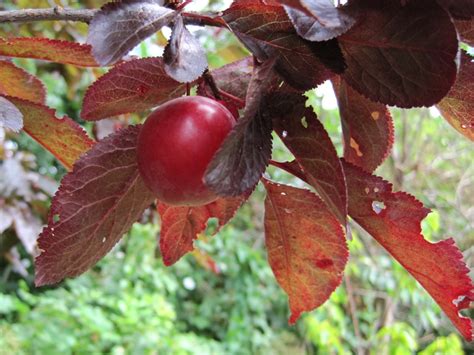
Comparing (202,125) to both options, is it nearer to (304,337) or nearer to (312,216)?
(312,216)

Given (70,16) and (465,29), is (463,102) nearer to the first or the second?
(465,29)

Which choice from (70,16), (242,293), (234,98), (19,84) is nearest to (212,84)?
(234,98)

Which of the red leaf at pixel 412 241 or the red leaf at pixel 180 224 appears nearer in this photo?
the red leaf at pixel 412 241

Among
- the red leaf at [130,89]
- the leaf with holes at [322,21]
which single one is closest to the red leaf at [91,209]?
the red leaf at [130,89]

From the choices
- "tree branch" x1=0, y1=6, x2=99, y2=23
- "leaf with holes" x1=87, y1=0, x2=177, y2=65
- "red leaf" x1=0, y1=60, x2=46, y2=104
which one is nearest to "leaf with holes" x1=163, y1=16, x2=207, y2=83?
"leaf with holes" x1=87, y1=0, x2=177, y2=65

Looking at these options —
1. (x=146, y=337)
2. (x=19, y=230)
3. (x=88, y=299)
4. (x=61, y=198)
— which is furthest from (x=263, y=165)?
(x=88, y=299)

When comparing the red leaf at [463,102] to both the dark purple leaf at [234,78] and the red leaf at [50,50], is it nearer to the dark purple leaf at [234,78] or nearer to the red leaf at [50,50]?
the dark purple leaf at [234,78]
